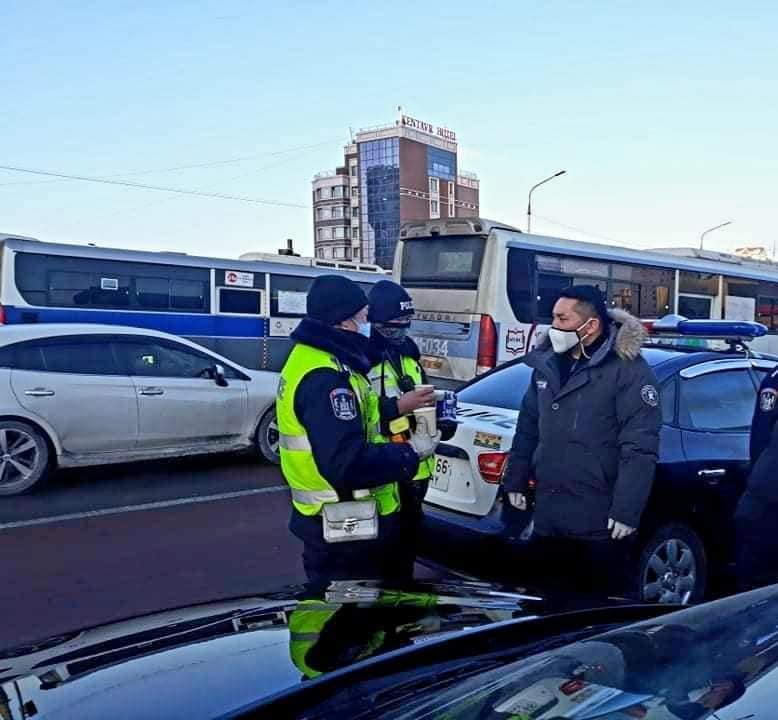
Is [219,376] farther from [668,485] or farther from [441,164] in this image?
[441,164]

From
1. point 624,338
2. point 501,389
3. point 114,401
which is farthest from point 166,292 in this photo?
point 624,338

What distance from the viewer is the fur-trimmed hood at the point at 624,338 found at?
327 cm

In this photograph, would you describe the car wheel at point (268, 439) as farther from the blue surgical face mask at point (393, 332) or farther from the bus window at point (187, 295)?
the bus window at point (187, 295)

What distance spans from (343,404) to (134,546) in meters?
3.45

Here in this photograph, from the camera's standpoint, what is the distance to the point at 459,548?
4105mm

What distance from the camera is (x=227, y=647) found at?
2.09 metres

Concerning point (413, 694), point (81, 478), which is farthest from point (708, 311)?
point (413, 694)

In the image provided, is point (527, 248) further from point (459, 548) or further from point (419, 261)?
point (459, 548)

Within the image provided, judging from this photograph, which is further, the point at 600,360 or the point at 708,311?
the point at 708,311

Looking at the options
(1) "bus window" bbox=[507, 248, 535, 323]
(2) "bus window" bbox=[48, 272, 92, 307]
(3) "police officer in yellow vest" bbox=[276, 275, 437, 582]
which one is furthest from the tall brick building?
(3) "police officer in yellow vest" bbox=[276, 275, 437, 582]

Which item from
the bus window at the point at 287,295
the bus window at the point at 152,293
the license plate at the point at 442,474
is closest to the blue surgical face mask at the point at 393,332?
the license plate at the point at 442,474

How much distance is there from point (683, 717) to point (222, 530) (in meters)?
5.13

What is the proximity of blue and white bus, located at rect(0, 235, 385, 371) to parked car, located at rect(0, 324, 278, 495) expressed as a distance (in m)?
6.94

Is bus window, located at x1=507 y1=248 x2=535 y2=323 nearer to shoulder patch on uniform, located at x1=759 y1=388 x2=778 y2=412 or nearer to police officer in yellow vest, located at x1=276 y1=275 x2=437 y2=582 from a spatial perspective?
shoulder patch on uniform, located at x1=759 y1=388 x2=778 y2=412
